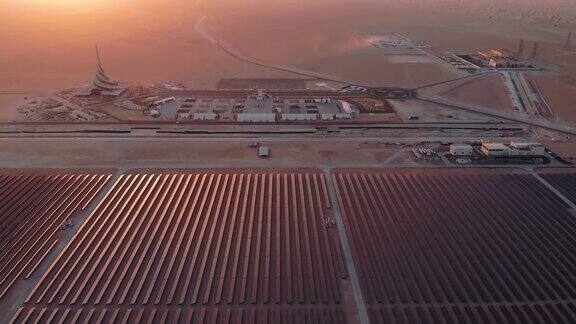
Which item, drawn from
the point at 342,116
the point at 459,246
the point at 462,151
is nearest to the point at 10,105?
the point at 342,116

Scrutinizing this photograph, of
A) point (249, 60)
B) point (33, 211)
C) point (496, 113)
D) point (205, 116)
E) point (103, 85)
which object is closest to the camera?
point (33, 211)

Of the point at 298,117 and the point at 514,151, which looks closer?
the point at 514,151

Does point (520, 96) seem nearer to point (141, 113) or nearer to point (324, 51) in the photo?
point (324, 51)

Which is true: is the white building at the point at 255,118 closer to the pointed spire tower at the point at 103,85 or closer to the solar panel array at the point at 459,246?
the solar panel array at the point at 459,246

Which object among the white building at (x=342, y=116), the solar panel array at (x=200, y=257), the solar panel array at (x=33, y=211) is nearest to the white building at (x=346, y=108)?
the white building at (x=342, y=116)

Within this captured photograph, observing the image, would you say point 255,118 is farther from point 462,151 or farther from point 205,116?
point 462,151

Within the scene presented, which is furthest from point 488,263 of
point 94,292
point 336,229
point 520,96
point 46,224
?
point 520,96

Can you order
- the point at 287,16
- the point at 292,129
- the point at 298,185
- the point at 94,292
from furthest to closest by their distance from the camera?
the point at 287,16 < the point at 292,129 < the point at 298,185 < the point at 94,292
